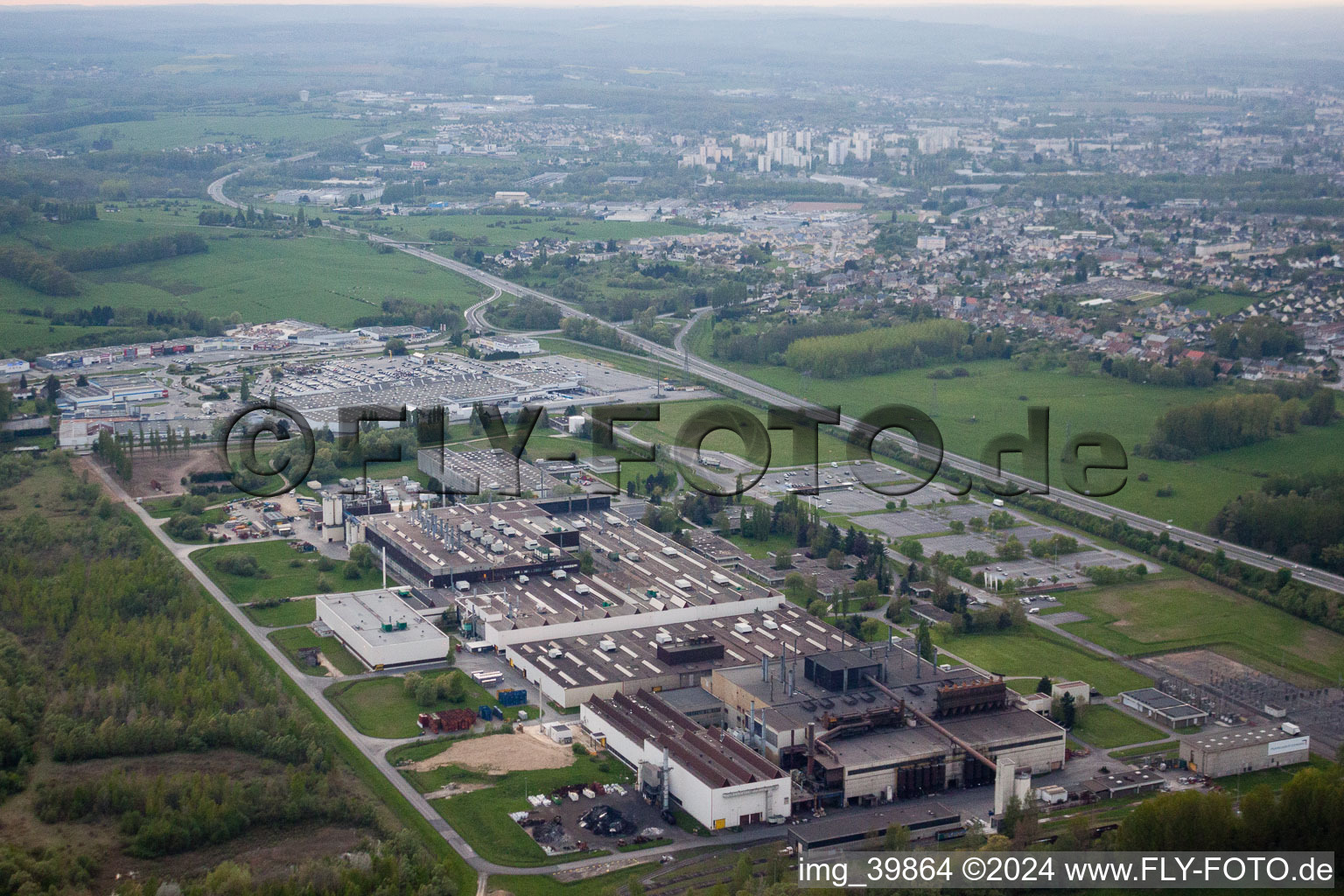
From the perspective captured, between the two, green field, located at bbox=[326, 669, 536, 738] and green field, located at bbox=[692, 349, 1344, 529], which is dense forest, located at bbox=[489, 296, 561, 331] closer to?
green field, located at bbox=[692, 349, 1344, 529]

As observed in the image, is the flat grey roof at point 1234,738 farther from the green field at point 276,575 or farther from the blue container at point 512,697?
the green field at point 276,575

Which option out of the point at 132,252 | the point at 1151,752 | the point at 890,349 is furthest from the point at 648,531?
the point at 132,252

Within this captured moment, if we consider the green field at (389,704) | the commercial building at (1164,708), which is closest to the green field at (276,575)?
the green field at (389,704)

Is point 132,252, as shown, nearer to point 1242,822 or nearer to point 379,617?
point 379,617

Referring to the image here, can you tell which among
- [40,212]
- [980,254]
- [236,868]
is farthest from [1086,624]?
[40,212]

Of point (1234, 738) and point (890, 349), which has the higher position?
point (890, 349)

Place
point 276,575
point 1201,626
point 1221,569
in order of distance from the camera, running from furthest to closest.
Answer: point 1221,569 < point 276,575 < point 1201,626

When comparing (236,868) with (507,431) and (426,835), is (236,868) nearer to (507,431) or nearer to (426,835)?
(426,835)
